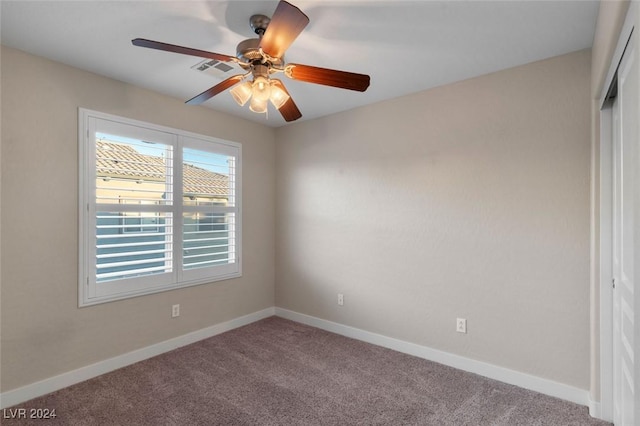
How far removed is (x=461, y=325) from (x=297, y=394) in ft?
4.90

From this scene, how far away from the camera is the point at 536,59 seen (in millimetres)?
2436

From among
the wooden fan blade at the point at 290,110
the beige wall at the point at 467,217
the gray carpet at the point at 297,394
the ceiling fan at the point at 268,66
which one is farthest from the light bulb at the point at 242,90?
the gray carpet at the point at 297,394

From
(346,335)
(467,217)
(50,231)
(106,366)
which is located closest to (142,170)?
(50,231)

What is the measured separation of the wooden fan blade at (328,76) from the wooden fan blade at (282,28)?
147 millimetres

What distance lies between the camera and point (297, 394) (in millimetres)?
2463

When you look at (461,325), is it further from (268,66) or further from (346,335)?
(268,66)

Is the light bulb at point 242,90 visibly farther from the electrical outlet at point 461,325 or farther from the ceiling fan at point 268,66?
the electrical outlet at point 461,325

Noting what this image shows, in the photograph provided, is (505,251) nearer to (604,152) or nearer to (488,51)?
(604,152)

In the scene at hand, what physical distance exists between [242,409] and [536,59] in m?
3.29

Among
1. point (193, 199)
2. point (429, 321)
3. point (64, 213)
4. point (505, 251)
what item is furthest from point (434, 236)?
point (64, 213)

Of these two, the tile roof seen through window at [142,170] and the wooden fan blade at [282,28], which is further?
the tile roof seen through window at [142,170]

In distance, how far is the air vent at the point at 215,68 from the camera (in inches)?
97.5

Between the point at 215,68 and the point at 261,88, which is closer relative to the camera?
the point at 261,88

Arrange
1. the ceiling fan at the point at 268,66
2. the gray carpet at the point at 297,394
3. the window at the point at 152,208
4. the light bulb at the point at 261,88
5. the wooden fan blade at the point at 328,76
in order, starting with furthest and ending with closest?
the window at the point at 152,208, the gray carpet at the point at 297,394, the light bulb at the point at 261,88, the wooden fan blade at the point at 328,76, the ceiling fan at the point at 268,66
